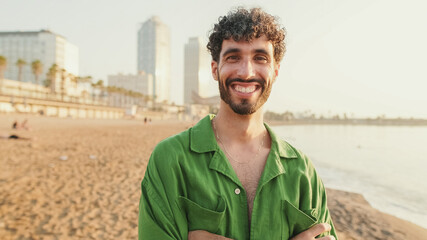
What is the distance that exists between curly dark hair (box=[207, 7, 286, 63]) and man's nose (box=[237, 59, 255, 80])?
0.15 meters

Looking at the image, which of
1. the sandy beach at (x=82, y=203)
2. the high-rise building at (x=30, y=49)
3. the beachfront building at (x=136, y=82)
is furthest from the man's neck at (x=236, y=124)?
the beachfront building at (x=136, y=82)

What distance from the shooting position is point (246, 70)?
5.72ft

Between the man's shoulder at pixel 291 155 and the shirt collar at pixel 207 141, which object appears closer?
the shirt collar at pixel 207 141

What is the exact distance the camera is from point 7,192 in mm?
6898

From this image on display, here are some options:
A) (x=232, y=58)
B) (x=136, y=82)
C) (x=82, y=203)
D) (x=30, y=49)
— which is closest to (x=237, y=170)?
(x=232, y=58)

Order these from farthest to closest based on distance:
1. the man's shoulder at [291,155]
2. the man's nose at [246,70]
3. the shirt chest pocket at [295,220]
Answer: the man's shoulder at [291,155] → the man's nose at [246,70] → the shirt chest pocket at [295,220]

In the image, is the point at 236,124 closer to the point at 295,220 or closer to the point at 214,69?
the point at 214,69

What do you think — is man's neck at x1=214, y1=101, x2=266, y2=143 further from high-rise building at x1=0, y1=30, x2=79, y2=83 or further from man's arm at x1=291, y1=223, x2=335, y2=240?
high-rise building at x1=0, y1=30, x2=79, y2=83

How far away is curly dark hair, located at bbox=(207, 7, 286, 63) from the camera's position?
1.78 metres

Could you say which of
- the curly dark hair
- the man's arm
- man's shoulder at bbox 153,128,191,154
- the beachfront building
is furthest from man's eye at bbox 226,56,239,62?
the beachfront building

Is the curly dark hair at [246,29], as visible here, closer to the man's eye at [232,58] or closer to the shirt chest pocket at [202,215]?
the man's eye at [232,58]

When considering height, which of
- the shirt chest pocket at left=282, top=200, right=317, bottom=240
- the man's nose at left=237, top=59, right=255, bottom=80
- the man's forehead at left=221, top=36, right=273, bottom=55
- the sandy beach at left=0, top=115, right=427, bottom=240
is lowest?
the sandy beach at left=0, top=115, right=427, bottom=240

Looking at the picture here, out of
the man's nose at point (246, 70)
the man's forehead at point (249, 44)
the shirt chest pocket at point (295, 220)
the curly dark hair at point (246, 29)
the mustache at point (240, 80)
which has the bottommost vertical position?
the shirt chest pocket at point (295, 220)

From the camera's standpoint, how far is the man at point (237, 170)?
156cm
